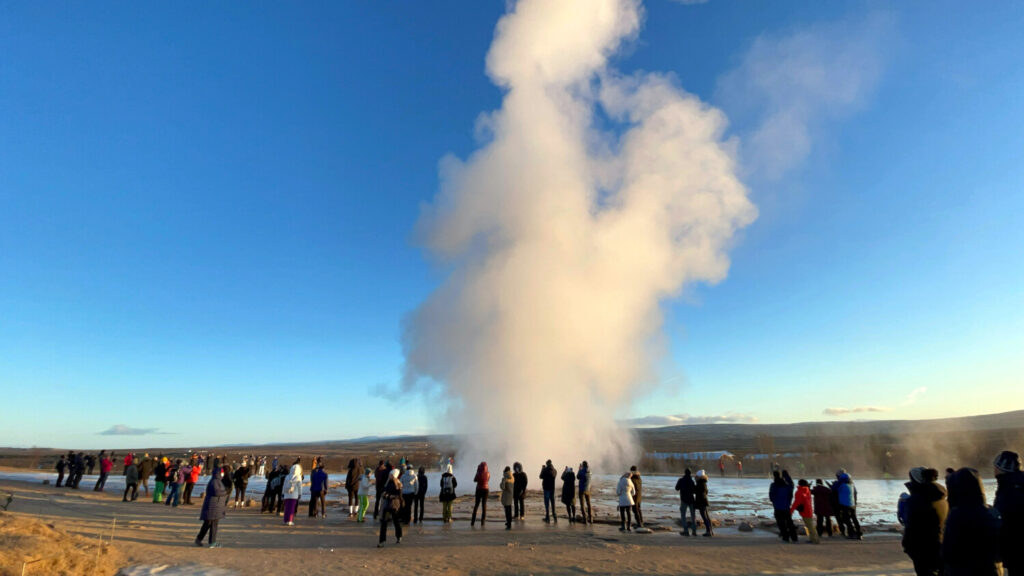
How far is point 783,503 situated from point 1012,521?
8542 mm

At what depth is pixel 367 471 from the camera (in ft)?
51.9

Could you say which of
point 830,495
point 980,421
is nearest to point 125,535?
point 830,495

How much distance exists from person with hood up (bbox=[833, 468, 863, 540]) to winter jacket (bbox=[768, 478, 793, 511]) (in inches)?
63.7

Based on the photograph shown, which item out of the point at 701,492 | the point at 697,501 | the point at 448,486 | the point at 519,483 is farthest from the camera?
the point at 519,483

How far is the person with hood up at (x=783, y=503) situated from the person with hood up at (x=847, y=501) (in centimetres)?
163

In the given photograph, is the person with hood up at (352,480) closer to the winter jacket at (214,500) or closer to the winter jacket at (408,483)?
the winter jacket at (408,483)

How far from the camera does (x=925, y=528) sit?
21.1 ft

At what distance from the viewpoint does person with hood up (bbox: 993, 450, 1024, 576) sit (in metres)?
5.17

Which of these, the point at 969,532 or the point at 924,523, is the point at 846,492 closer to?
the point at 924,523

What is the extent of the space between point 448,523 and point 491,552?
Result: 4.93 metres

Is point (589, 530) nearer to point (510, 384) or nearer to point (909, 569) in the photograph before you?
point (909, 569)

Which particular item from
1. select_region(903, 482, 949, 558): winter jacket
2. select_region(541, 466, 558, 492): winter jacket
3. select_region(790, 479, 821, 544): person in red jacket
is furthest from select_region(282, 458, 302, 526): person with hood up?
select_region(903, 482, 949, 558): winter jacket

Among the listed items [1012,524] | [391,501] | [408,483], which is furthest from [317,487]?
[1012,524]

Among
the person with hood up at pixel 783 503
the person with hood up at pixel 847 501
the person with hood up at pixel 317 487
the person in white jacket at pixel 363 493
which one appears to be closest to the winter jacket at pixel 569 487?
the person with hood up at pixel 783 503
